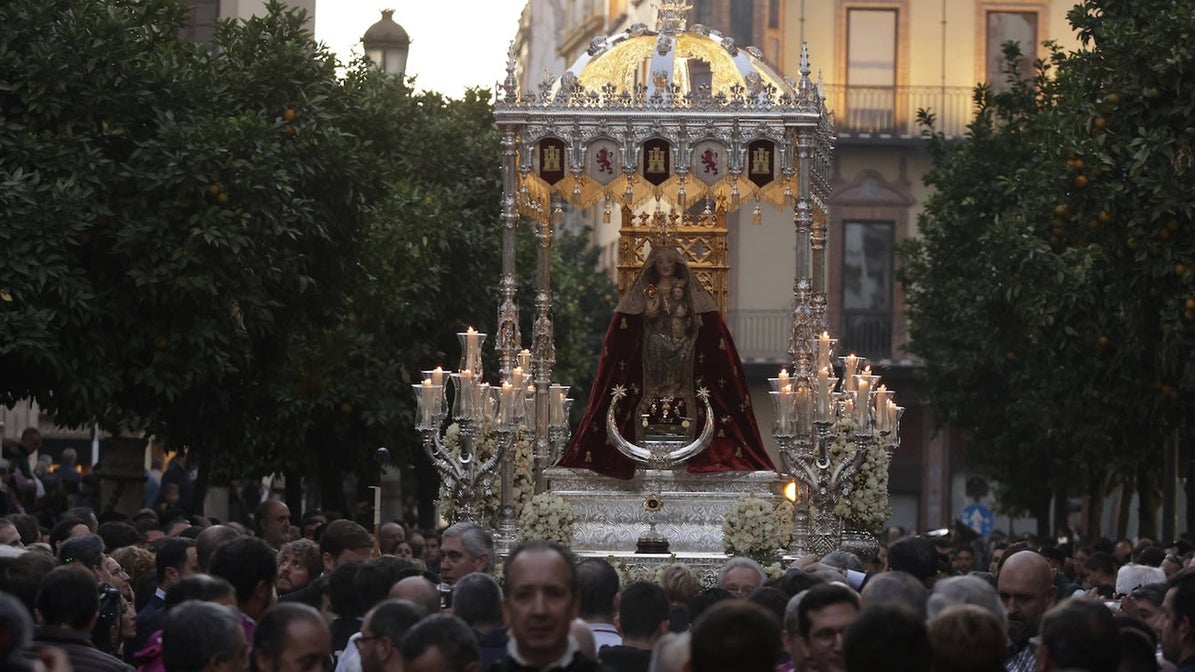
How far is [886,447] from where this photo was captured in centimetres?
2488

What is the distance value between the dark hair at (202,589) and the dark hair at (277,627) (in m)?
1.02

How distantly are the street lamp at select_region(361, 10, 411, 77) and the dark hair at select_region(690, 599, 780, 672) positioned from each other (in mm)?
25797

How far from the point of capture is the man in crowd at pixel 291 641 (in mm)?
9258

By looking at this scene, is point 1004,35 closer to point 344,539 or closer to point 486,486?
point 486,486

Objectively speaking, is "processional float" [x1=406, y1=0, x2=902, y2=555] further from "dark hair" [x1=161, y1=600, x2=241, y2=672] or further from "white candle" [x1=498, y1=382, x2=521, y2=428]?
"dark hair" [x1=161, y1=600, x2=241, y2=672]

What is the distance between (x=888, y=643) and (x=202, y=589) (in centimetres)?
328

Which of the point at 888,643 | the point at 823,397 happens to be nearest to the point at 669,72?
the point at 823,397

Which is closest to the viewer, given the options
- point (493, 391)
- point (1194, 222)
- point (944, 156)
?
point (1194, 222)

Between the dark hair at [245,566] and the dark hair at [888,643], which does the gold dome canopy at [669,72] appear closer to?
the dark hair at [245,566]

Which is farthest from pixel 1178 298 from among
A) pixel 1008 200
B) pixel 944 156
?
pixel 944 156

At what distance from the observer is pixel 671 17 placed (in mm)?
25766

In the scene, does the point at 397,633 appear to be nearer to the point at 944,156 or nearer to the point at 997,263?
the point at 997,263

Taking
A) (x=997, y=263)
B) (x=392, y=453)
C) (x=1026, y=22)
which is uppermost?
(x=1026, y=22)

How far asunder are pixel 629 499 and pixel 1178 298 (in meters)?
5.41
